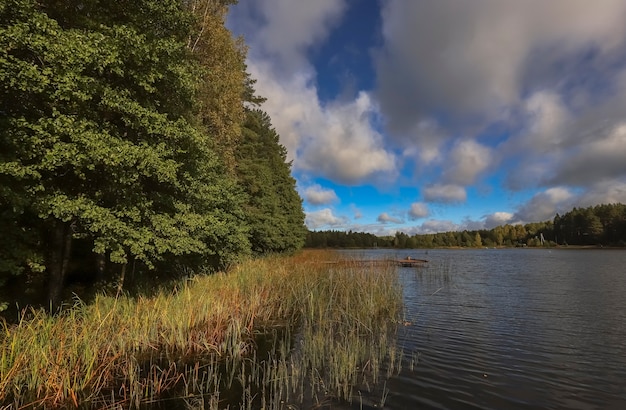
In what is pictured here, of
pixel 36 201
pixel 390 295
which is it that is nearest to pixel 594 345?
pixel 390 295

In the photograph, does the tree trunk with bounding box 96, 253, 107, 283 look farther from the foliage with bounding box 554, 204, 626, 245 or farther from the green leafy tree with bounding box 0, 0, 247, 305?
the foliage with bounding box 554, 204, 626, 245

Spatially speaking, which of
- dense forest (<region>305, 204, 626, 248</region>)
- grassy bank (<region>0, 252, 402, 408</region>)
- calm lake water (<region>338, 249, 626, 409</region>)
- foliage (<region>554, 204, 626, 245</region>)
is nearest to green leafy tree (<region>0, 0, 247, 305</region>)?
grassy bank (<region>0, 252, 402, 408</region>)

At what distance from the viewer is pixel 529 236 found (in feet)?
→ 481

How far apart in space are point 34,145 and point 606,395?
38.5ft

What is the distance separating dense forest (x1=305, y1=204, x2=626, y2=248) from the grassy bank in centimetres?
6733

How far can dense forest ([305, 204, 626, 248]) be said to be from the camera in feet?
345

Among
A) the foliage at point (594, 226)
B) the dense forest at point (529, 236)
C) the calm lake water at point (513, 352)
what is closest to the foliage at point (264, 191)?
the calm lake water at point (513, 352)

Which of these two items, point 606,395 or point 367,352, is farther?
point 367,352

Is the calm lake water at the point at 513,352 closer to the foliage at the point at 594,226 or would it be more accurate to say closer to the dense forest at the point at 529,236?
the dense forest at the point at 529,236

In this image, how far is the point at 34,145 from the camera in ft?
22.1

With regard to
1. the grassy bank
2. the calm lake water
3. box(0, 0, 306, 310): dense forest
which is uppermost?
box(0, 0, 306, 310): dense forest

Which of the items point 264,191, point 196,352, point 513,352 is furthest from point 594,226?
point 196,352

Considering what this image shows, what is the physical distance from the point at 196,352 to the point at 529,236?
166 m

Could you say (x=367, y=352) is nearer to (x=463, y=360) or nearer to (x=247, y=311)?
(x=463, y=360)
